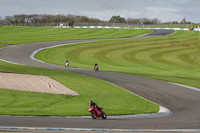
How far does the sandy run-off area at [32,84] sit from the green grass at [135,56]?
17.2 m

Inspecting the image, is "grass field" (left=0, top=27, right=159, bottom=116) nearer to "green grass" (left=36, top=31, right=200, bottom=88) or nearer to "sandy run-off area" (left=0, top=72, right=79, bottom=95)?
"sandy run-off area" (left=0, top=72, right=79, bottom=95)

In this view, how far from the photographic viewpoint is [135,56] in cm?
6159

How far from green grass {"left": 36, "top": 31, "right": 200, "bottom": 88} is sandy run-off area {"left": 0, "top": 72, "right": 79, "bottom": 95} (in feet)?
56.5

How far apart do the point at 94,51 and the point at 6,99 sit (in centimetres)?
4731

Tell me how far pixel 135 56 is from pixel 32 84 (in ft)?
119

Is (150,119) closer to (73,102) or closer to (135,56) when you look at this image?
(73,102)

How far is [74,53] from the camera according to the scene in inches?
2621

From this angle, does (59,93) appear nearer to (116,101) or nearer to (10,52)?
(116,101)

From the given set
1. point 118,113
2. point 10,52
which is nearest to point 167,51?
point 10,52

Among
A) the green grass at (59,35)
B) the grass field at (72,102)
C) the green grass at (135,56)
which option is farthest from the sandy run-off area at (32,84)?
the green grass at (59,35)

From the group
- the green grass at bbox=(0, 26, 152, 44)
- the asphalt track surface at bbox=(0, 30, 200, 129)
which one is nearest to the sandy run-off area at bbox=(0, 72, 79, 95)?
the asphalt track surface at bbox=(0, 30, 200, 129)

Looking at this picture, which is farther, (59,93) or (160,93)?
(160,93)

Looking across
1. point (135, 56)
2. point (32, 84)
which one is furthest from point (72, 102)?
point (135, 56)

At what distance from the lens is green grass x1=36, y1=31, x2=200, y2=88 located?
50.0 metres
